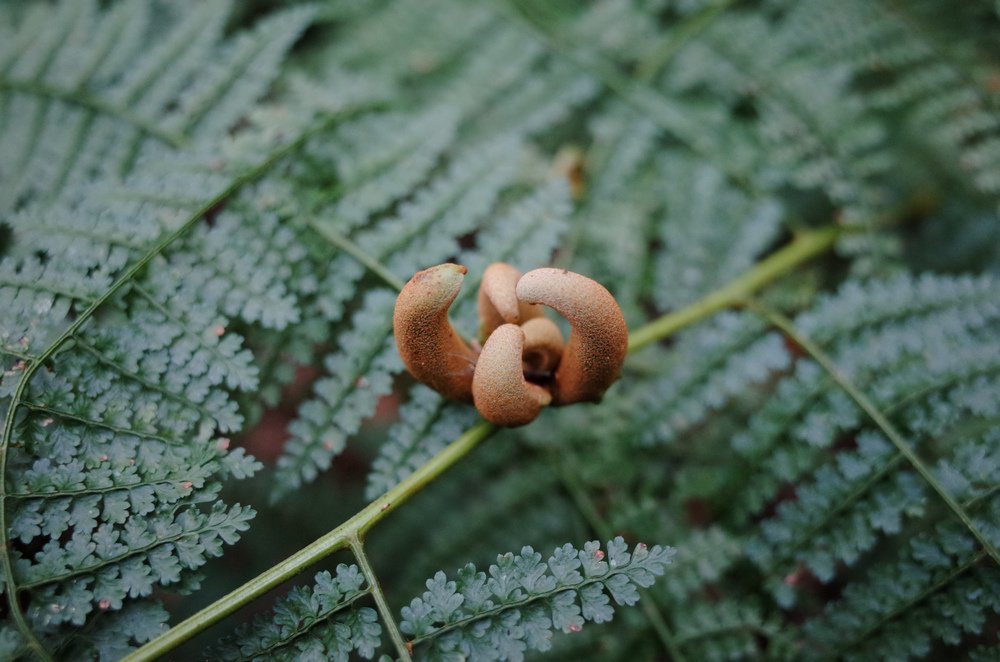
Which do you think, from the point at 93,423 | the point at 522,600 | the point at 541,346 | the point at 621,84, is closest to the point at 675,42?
the point at 621,84

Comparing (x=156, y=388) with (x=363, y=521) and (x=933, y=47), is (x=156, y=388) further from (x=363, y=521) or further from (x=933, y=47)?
(x=933, y=47)

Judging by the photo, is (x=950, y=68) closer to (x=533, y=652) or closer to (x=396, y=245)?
(x=396, y=245)

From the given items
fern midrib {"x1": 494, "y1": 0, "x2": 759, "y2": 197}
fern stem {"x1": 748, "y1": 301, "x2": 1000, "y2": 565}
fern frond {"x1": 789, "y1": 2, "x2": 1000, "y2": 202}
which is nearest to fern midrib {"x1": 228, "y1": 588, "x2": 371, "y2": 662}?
fern stem {"x1": 748, "y1": 301, "x2": 1000, "y2": 565}

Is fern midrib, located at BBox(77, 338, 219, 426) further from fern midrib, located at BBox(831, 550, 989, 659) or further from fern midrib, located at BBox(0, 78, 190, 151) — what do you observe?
fern midrib, located at BBox(831, 550, 989, 659)

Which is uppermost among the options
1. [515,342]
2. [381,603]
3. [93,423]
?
[93,423]

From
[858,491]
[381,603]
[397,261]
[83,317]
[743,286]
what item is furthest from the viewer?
[743,286]

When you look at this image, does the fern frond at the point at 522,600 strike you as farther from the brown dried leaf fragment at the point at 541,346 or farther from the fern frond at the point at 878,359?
the fern frond at the point at 878,359

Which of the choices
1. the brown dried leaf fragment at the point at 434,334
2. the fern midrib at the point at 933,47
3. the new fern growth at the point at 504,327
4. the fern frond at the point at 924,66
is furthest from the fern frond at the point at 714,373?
the fern midrib at the point at 933,47
